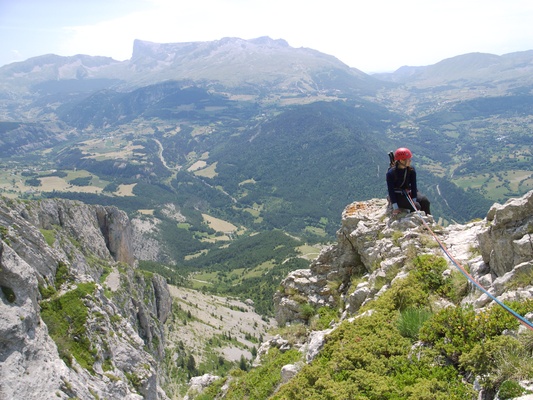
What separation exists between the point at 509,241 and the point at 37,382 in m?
21.8

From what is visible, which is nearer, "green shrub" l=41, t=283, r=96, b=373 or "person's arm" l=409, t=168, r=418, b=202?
"person's arm" l=409, t=168, r=418, b=202

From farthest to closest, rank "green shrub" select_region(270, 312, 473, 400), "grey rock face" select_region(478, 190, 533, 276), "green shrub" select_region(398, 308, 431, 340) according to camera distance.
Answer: "grey rock face" select_region(478, 190, 533, 276)
"green shrub" select_region(398, 308, 431, 340)
"green shrub" select_region(270, 312, 473, 400)

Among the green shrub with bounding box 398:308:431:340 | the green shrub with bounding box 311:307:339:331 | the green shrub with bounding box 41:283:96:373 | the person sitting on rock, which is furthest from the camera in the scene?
the green shrub with bounding box 41:283:96:373

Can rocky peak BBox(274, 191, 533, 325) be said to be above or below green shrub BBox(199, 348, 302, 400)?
above

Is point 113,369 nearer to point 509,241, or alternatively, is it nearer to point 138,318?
point 509,241

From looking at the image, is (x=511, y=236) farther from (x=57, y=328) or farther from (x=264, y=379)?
(x=57, y=328)

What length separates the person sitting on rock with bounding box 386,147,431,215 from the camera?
59.5 feet

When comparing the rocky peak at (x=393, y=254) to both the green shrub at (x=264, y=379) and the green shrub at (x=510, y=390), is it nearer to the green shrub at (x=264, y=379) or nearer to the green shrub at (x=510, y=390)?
the green shrub at (x=264, y=379)

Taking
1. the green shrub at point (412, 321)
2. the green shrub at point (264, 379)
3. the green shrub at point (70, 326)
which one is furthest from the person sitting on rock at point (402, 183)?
the green shrub at point (70, 326)

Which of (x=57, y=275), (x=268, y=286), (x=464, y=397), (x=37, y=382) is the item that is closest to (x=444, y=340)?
(x=464, y=397)

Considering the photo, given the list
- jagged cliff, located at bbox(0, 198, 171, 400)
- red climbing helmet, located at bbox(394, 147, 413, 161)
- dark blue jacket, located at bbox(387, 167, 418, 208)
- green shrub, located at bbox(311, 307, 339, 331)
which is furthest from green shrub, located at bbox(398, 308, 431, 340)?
jagged cliff, located at bbox(0, 198, 171, 400)

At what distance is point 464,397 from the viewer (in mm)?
8148

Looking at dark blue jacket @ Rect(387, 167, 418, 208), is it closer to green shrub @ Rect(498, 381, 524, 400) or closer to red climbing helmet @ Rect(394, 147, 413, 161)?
red climbing helmet @ Rect(394, 147, 413, 161)

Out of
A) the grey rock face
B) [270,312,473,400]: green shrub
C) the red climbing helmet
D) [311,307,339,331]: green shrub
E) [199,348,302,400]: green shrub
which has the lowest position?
[199,348,302,400]: green shrub
